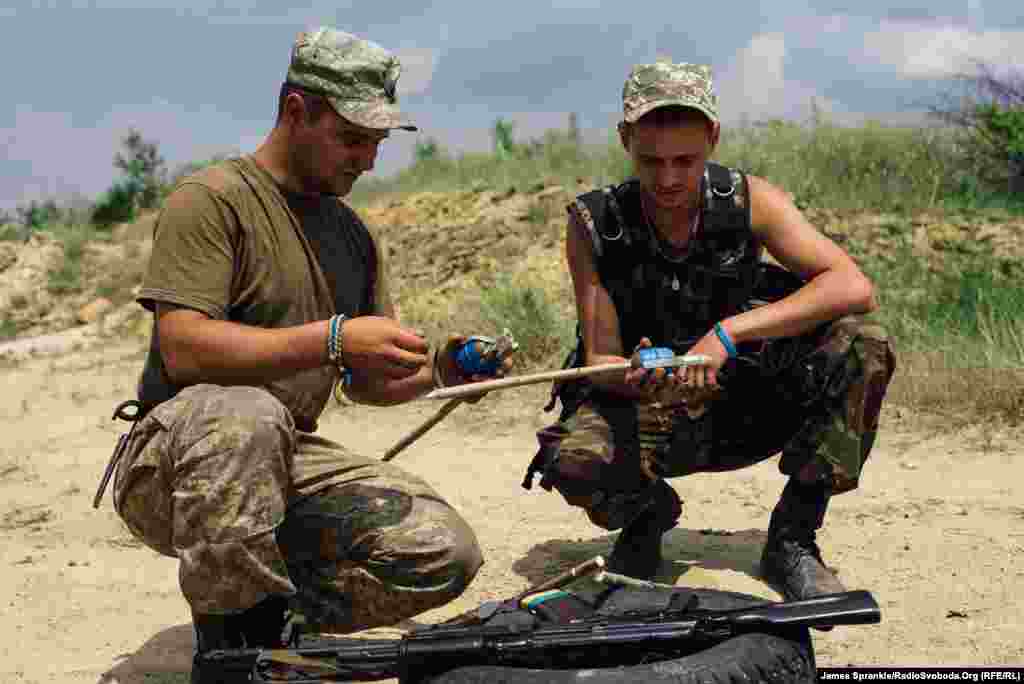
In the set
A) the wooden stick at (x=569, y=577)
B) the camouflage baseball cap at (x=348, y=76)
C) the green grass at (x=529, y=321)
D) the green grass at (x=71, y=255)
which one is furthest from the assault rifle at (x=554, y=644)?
the green grass at (x=71, y=255)

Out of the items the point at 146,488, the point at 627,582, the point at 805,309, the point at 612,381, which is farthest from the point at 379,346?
the point at 805,309

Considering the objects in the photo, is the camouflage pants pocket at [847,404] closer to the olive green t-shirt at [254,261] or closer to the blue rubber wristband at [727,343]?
the blue rubber wristband at [727,343]

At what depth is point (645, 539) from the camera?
3.82 metres

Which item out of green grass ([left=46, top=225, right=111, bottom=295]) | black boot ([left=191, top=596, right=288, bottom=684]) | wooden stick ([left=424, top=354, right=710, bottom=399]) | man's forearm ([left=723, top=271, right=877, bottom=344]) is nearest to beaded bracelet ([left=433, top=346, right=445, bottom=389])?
wooden stick ([left=424, top=354, right=710, bottom=399])

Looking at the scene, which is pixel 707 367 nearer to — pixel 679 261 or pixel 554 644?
pixel 679 261

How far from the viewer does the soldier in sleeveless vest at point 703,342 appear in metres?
3.49

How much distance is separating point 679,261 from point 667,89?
53cm

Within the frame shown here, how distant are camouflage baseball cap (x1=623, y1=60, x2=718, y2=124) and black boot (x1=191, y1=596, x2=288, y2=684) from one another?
1.66 meters

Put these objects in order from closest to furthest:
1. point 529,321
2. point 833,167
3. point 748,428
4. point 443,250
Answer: point 748,428 < point 529,321 < point 833,167 < point 443,250

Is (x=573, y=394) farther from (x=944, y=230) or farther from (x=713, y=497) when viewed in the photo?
(x=944, y=230)

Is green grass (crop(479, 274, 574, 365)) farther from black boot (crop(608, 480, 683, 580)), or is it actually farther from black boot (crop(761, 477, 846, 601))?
black boot (crop(761, 477, 846, 601))

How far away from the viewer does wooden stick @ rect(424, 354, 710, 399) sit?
300 centimetres

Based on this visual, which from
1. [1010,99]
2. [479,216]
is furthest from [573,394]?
[1010,99]

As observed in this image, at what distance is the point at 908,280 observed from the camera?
8.22 meters
